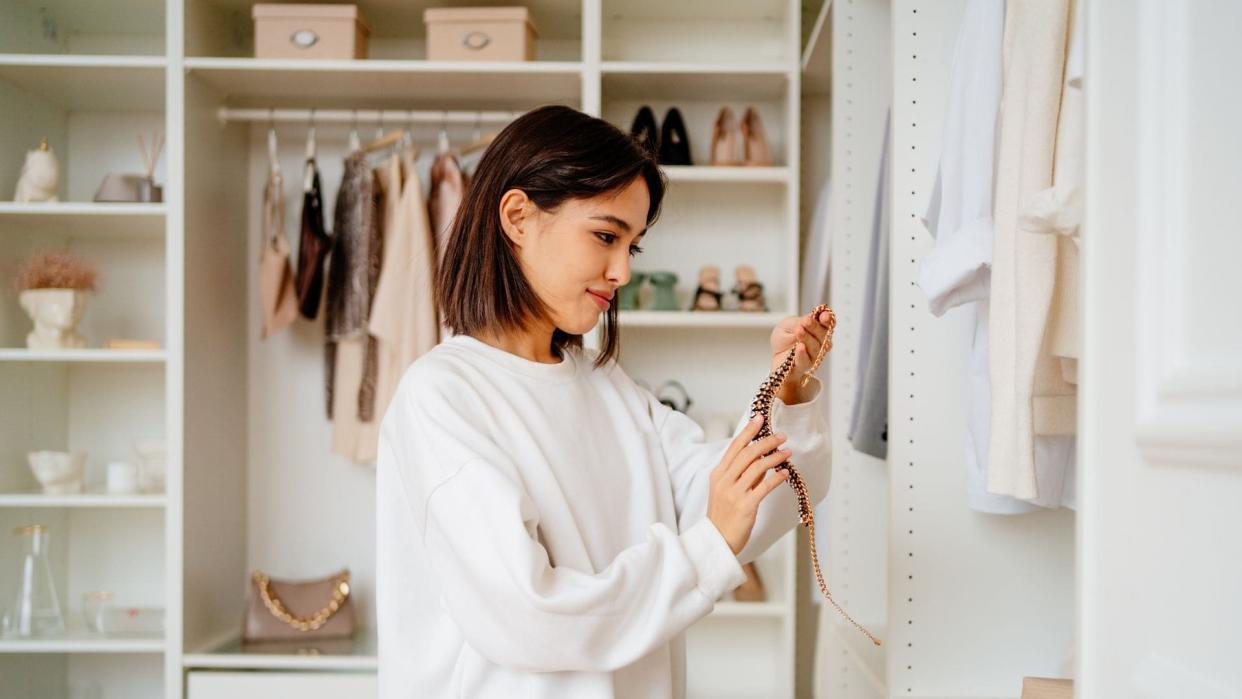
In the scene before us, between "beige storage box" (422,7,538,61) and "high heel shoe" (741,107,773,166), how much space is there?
0.63m

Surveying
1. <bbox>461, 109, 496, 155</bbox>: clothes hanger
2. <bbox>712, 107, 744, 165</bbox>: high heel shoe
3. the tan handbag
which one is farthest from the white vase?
<bbox>712, 107, 744, 165</bbox>: high heel shoe

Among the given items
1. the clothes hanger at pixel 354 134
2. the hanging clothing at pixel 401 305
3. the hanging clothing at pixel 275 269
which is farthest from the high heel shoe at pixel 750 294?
the hanging clothing at pixel 275 269

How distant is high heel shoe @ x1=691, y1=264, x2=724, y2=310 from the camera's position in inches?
112

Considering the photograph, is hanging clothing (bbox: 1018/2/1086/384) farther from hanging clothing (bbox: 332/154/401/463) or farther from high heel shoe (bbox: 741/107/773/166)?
hanging clothing (bbox: 332/154/401/463)

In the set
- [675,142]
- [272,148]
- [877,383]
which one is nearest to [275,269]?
[272,148]

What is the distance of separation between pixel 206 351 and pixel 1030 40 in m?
2.26

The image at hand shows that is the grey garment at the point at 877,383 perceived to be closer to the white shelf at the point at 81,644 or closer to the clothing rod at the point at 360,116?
the clothing rod at the point at 360,116

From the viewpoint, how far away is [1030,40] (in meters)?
1.25

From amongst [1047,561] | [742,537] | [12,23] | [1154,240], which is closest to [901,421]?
[1047,561]

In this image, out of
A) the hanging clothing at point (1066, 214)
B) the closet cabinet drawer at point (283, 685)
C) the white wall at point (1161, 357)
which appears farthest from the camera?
the closet cabinet drawer at point (283, 685)

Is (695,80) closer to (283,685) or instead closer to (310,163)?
(310,163)

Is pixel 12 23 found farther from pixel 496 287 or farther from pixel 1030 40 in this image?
pixel 1030 40

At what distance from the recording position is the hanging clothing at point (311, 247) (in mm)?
2848

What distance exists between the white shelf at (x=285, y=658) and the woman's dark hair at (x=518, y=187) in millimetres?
1542
